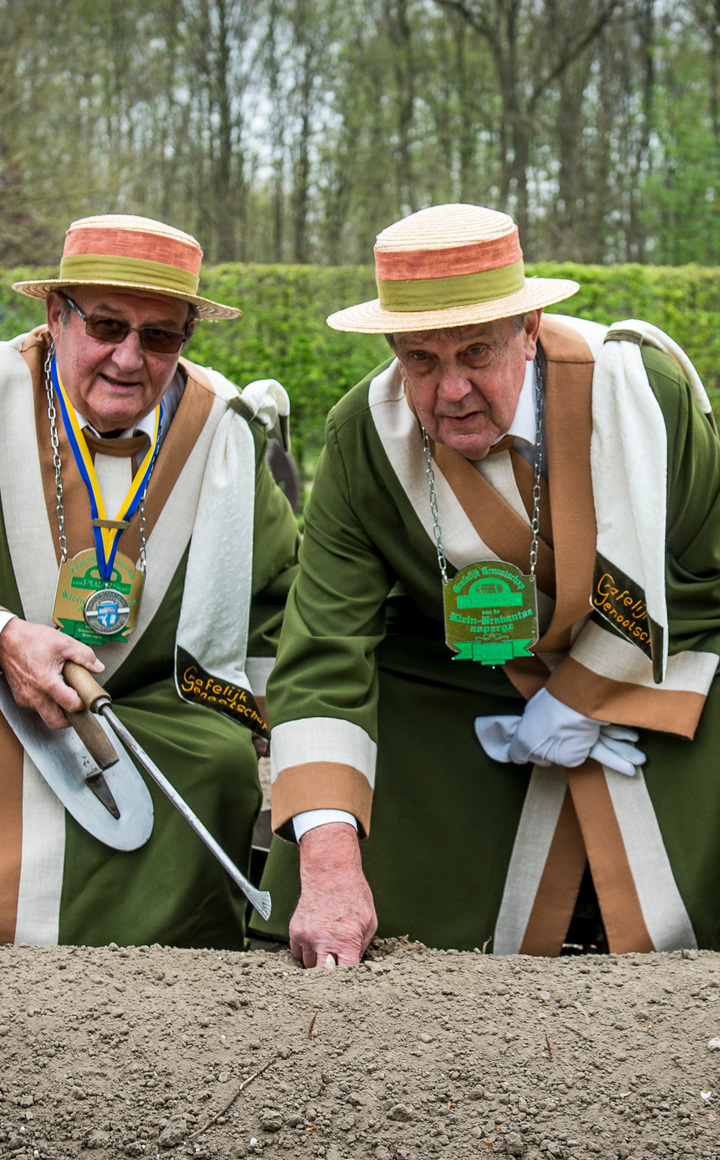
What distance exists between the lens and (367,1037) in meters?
1.97

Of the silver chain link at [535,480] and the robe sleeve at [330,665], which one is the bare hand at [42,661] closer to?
the robe sleeve at [330,665]

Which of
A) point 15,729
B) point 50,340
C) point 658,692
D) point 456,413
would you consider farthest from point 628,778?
point 50,340

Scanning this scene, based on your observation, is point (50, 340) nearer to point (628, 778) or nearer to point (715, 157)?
point (628, 778)

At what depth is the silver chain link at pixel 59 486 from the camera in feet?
9.61

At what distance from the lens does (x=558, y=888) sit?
2889 millimetres

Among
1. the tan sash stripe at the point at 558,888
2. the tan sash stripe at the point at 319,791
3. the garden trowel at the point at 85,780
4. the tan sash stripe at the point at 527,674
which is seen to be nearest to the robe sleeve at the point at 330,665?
the tan sash stripe at the point at 319,791

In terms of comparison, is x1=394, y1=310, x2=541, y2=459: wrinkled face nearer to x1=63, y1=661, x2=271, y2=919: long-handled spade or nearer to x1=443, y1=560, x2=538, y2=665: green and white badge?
x1=443, y1=560, x2=538, y2=665: green and white badge

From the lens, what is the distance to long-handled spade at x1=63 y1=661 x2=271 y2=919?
2484mm

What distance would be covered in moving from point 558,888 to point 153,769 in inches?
40.4

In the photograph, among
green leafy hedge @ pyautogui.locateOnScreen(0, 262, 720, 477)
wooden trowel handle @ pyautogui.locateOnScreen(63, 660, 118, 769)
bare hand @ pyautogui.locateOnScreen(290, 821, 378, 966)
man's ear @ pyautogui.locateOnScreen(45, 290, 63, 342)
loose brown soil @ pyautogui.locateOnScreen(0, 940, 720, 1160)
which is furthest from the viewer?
green leafy hedge @ pyautogui.locateOnScreen(0, 262, 720, 477)

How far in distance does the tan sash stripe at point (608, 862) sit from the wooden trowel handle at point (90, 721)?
1067 mm

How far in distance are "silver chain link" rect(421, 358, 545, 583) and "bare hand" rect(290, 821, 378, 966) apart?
0.66 meters

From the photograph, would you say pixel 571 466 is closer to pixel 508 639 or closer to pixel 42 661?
pixel 508 639

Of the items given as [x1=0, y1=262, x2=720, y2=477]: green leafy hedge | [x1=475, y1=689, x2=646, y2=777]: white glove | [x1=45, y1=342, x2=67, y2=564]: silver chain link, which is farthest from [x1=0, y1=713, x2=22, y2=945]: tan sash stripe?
[x1=0, y1=262, x2=720, y2=477]: green leafy hedge
